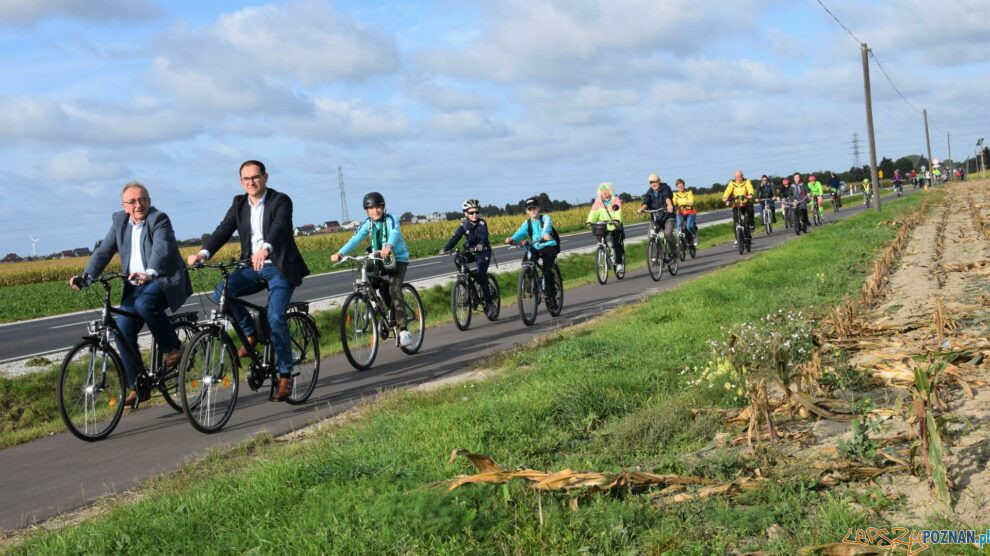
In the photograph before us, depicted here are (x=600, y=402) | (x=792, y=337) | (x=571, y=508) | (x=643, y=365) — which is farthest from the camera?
(x=643, y=365)

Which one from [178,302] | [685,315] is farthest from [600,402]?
[685,315]

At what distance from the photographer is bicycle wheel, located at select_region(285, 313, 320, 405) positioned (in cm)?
862

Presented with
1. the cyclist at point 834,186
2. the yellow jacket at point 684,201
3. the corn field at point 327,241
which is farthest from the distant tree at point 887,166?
the yellow jacket at point 684,201

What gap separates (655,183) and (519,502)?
17210 mm

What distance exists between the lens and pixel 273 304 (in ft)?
26.9

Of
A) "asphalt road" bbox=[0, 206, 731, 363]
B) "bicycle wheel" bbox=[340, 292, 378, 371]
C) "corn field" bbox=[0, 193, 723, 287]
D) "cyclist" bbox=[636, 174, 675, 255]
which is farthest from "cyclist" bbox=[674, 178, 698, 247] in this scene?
"corn field" bbox=[0, 193, 723, 287]

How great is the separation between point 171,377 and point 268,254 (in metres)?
1.37

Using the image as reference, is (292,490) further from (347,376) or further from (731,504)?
(347,376)

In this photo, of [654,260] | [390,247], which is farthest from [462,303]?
[654,260]

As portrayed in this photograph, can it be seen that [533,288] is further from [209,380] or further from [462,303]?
[209,380]

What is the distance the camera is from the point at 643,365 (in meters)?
7.98

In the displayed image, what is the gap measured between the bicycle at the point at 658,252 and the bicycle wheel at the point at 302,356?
11231mm

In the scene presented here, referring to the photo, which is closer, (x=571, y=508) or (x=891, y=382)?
(x=571, y=508)

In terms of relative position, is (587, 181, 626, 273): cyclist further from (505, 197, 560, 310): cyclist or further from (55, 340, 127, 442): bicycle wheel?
(55, 340, 127, 442): bicycle wheel
